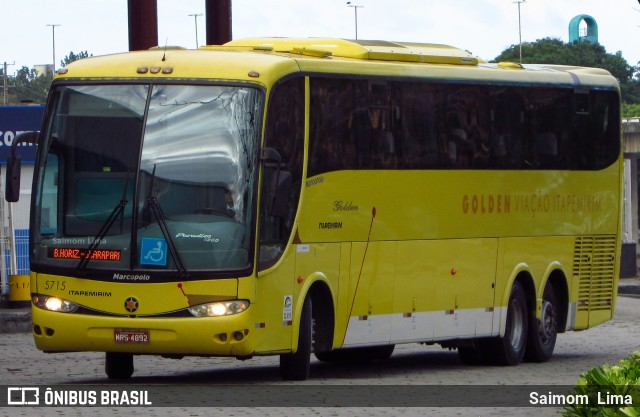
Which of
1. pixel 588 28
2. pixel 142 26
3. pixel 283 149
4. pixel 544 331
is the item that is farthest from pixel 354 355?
pixel 588 28

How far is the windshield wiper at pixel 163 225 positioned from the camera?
15047 millimetres

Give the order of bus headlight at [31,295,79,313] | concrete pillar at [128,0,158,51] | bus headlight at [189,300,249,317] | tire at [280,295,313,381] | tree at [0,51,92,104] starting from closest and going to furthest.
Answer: bus headlight at [189,300,249,317], bus headlight at [31,295,79,313], tire at [280,295,313,381], concrete pillar at [128,0,158,51], tree at [0,51,92,104]

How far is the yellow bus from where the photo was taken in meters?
15.1

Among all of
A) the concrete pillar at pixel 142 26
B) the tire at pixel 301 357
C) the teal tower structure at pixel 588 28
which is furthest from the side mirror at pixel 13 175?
the teal tower structure at pixel 588 28

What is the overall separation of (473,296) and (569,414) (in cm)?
898

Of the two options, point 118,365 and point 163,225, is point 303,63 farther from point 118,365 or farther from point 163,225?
point 118,365

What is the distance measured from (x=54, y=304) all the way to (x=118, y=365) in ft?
4.43

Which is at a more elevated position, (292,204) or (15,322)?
(292,204)

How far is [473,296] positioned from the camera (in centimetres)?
1908

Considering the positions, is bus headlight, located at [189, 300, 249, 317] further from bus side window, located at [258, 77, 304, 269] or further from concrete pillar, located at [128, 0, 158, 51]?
concrete pillar, located at [128, 0, 158, 51]

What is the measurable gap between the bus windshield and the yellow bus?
16 mm

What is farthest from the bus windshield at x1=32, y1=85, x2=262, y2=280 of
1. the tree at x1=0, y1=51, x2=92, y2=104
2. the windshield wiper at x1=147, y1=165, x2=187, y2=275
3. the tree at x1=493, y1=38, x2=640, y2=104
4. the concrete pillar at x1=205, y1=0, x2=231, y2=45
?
the tree at x1=0, y1=51, x2=92, y2=104

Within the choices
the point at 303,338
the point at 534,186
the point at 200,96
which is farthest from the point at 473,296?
the point at 200,96

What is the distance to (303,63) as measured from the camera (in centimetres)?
1636
